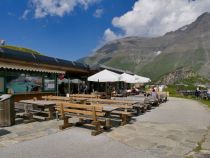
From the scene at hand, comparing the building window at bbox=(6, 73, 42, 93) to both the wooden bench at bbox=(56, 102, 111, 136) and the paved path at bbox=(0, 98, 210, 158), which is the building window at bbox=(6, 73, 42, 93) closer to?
the wooden bench at bbox=(56, 102, 111, 136)

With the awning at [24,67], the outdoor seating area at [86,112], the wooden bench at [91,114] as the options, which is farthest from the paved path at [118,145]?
the awning at [24,67]

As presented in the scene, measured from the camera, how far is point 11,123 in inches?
341

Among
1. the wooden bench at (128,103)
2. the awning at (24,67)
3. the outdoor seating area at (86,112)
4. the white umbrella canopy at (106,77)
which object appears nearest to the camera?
the outdoor seating area at (86,112)

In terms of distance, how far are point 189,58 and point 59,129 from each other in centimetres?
20019

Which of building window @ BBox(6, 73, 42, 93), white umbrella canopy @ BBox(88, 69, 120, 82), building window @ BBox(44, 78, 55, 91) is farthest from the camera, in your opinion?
building window @ BBox(44, 78, 55, 91)

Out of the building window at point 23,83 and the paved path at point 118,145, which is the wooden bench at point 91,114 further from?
the building window at point 23,83

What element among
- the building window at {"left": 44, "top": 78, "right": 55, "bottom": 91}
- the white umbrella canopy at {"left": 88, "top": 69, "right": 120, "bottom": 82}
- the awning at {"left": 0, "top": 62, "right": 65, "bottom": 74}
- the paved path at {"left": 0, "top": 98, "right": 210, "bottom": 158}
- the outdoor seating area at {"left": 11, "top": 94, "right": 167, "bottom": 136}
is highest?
the awning at {"left": 0, "top": 62, "right": 65, "bottom": 74}

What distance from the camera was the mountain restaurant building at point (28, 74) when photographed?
1315 centimetres

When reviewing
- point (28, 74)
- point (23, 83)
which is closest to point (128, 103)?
point (23, 83)

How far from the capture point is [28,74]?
48.3 feet

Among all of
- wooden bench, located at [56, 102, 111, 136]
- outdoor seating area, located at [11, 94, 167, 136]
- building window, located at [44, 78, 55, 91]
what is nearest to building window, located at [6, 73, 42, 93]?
building window, located at [44, 78, 55, 91]

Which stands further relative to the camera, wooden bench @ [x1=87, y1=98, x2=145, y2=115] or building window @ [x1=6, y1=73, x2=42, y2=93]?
building window @ [x1=6, y1=73, x2=42, y2=93]

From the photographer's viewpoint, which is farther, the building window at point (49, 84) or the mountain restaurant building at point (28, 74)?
the building window at point (49, 84)

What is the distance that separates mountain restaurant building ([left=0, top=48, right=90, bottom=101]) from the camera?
1315 centimetres
